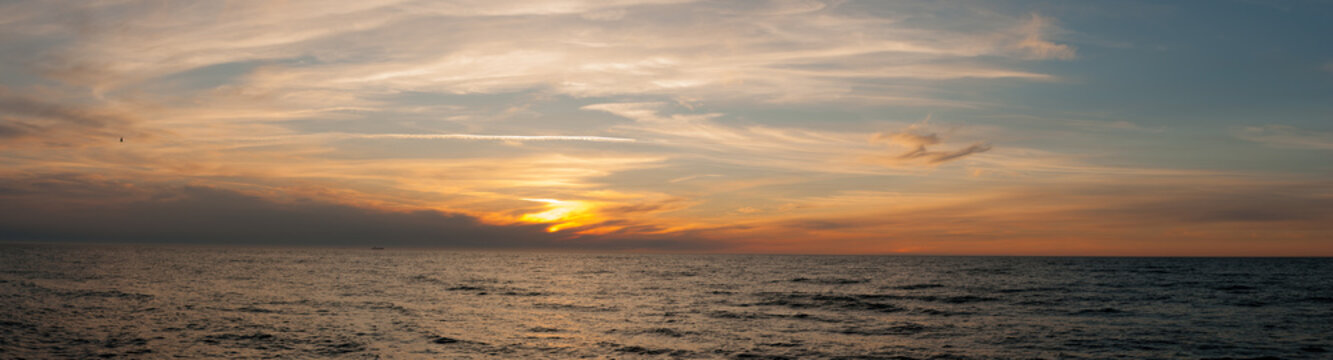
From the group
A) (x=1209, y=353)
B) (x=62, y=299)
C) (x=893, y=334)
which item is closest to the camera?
(x=1209, y=353)

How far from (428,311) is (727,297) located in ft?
87.4

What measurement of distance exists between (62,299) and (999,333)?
2491 inches

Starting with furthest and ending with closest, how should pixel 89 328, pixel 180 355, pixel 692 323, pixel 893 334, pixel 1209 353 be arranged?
1. pixel 692 323
2. pixel 893 334
3. pixel 89 328
4. pixel 1209 353
5. pixel 180 355

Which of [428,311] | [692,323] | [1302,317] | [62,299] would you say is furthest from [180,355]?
[1302,317]

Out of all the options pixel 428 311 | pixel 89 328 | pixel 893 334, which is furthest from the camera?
pixel 428 311

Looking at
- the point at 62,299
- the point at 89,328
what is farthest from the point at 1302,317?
the point at 62,299

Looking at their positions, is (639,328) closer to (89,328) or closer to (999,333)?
(999,333)

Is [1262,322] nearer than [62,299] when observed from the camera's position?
Yes

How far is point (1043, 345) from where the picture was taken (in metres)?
35.9

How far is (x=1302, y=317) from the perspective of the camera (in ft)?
163

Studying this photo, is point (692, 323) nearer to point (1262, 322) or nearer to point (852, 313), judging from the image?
point (852, 313)

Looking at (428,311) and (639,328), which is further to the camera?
(428,311)

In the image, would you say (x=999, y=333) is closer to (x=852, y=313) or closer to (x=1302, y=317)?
(x=852, y=313)

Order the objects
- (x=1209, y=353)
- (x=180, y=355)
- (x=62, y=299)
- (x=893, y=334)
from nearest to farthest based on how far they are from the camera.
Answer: (x=180, y=355) → (x=1209, y=353) → (x=893, y=334) → (x=62, y=299)
